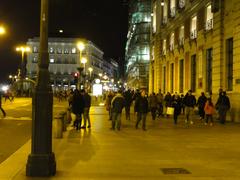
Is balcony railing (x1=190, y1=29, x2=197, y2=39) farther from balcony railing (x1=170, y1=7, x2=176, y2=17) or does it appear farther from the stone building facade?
balcony railing (x1=170, y1=7, x2=176, y2=17)

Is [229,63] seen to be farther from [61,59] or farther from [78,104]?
[61,59]

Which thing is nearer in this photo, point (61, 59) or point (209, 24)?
point (209, 24)

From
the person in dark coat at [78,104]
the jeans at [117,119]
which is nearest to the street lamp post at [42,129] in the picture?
the person in dark coat at [78,104]

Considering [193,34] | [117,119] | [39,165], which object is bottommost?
[39,165]

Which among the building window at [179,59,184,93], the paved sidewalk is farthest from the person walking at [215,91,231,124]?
the building window at [179,59,184,93]

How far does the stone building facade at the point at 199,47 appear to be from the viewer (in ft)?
94.8

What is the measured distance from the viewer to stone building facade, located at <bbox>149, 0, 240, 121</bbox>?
2889cm

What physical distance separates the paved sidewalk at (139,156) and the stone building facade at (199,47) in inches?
373

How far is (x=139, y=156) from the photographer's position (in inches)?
541

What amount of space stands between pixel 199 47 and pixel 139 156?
23.7 meters

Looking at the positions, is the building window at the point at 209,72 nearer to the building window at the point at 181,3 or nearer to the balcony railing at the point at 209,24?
the balcony railing at the point at 209,24

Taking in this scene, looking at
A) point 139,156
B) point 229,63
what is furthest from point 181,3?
point 139,156

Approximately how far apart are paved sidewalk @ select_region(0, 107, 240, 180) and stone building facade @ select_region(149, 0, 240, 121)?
9.48m

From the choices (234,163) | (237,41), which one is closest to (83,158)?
(234,163)
